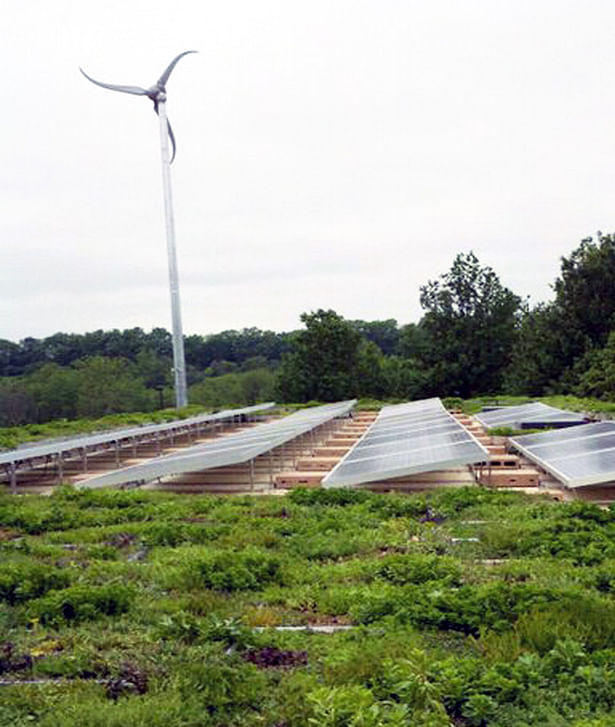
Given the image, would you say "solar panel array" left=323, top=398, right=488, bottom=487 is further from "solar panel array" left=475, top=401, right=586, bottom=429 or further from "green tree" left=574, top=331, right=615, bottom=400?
"green tree" left=574, top=331, right=615, bottom=400

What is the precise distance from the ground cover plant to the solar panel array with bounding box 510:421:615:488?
72 cm

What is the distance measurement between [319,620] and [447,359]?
47.6m

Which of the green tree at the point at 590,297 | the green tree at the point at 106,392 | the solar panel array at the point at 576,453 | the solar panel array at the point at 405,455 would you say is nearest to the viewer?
the solar panel array at the point at 576,453

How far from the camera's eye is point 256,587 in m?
8.27

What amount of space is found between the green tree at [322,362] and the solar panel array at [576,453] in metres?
35.7

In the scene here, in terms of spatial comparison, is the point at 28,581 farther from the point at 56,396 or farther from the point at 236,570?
the point at 56,396

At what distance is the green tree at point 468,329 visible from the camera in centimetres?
5297

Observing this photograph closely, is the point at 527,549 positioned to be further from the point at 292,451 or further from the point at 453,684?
the point at 292,451

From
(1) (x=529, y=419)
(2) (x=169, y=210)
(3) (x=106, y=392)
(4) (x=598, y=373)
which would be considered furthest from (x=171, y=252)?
(3) (x=106, y=392)

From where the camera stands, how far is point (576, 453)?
1377cm

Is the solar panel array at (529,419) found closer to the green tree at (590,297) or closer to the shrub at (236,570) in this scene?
the shrub at (236,570)

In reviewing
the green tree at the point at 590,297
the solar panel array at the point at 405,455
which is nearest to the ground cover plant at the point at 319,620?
the solar panel array at the point at 405,455

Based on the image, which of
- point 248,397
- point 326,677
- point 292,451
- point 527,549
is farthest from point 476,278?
point 326,677

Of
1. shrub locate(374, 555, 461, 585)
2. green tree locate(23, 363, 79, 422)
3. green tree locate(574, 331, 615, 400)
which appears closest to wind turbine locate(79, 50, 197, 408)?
green tree locate(574, 331, 615, 400)
